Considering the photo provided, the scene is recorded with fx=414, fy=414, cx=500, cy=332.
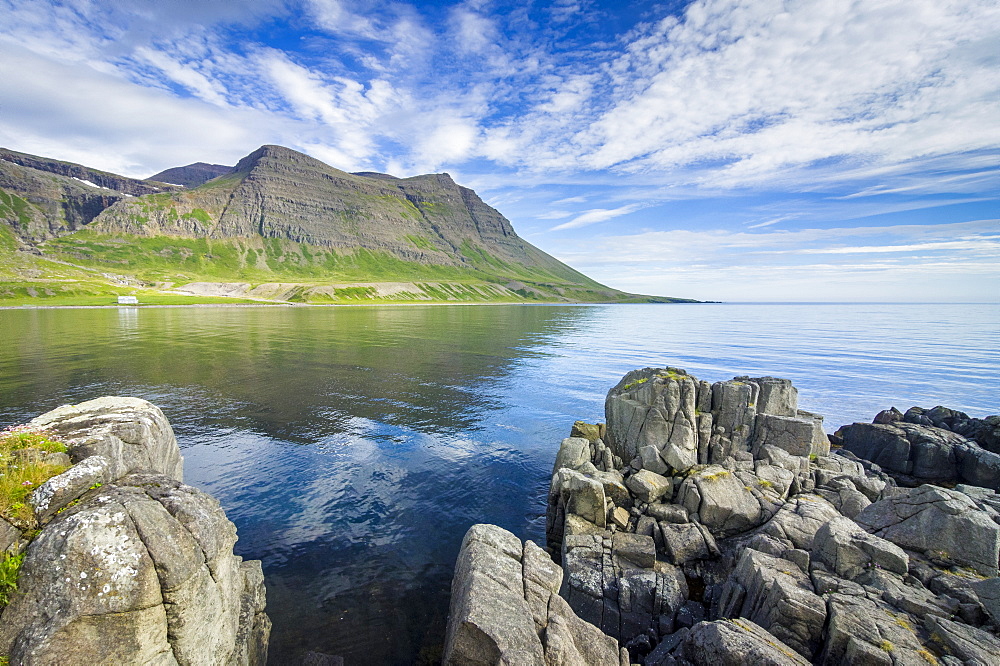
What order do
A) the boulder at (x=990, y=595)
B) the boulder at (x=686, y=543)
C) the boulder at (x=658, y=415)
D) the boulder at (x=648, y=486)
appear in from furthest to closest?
the boulder at (x=658, y=415) < the boulder at (x=648, y=486) < the boulder at (x=686, y=543) < the boulder at (x=990, y=595)

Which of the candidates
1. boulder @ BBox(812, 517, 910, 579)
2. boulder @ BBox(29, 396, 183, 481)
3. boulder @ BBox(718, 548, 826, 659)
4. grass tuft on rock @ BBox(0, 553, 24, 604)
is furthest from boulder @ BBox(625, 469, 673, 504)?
grass tuft on rock @ BBox(0, 553, 24, 604)

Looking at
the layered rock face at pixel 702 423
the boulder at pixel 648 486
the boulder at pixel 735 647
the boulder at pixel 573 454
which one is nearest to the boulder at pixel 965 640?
the boulder at pixel 735 647

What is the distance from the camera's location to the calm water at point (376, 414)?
16828 millimetres

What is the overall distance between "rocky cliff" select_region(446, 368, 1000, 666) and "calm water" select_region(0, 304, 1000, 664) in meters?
4.74

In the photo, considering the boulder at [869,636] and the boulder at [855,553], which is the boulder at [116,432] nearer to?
the boulder at [869,636]

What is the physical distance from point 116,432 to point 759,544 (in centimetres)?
2286

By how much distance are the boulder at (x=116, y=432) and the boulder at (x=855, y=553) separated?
21.9 metres

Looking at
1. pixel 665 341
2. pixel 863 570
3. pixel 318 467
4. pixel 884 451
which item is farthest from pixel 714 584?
pixel 665 341

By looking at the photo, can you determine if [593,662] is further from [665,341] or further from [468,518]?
[665,341]

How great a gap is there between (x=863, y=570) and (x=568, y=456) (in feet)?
45.6

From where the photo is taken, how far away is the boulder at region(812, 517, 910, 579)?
45.1ft

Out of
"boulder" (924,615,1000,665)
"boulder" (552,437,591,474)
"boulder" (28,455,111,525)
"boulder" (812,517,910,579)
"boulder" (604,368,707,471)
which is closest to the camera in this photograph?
"boulder" (28,455,111,525)

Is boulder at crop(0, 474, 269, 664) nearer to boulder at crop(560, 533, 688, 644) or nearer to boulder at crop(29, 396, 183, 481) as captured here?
boulder at crop(29, 396, 183, 481)

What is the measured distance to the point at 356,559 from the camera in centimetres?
1831
